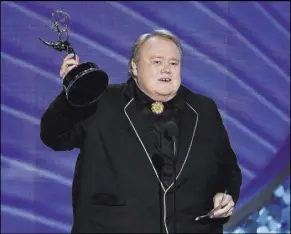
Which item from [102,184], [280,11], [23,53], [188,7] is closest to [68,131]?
[102,184]

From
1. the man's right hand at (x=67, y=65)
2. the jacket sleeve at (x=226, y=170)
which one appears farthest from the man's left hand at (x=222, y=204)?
the man's right hand at (x=67, y=65)

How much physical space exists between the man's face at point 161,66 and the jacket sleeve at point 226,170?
9.0 inches

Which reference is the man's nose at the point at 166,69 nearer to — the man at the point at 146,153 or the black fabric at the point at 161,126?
the man at the point at 146,153

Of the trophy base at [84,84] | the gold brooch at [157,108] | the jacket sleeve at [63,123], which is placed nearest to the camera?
the trophy base at [84,84]

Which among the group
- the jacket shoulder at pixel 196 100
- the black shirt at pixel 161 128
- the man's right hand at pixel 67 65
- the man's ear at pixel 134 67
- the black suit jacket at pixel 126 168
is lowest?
the black suit jacket at pixel 126 168

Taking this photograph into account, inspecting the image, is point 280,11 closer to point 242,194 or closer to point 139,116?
point 242,194

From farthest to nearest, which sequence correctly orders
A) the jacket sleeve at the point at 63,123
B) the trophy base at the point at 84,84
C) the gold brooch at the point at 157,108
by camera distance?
the gold brooch at the point at 157,108, the jacket sleeve at the point at 63,123, the trophy base at the point at 84,84

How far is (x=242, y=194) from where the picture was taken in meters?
3.15

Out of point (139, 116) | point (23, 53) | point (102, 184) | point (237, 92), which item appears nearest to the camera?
point (102, 184)

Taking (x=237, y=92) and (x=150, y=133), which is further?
(x=237, y=92)

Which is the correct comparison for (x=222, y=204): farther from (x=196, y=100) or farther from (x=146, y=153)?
(x=196, y=100)

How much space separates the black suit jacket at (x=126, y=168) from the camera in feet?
5.17

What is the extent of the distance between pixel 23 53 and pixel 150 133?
4.74 ft

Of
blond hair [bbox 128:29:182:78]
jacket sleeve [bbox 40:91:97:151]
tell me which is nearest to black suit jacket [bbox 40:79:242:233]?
jacket sleeve [bbox 40:91:97:151]
